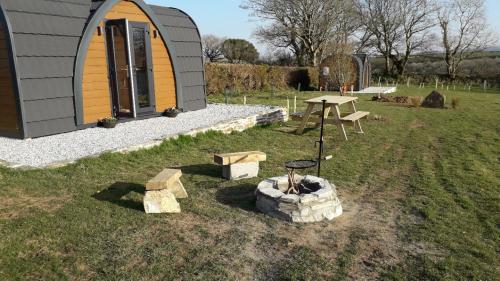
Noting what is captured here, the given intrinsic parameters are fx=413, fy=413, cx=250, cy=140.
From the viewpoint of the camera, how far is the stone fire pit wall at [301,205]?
493cm

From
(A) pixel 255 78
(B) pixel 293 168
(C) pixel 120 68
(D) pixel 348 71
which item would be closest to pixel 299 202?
(B) pixel 293 168

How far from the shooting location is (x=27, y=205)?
5.21m

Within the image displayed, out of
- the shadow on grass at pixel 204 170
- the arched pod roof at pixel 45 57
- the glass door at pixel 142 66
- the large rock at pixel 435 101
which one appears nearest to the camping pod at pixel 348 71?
the large rock at pixel 435 101

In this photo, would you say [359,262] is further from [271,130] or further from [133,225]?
[271,130]

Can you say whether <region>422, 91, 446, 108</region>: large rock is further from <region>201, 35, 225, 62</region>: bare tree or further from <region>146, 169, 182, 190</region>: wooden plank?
<region>201, 35, 225, 62</region>: bare tree

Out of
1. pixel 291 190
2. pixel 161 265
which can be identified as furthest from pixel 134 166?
pixel 161 265

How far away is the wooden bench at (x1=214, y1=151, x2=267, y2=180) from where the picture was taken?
6.45 m

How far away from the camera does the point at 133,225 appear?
4789 mm

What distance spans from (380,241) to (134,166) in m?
4.40

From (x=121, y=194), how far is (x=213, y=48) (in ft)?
119

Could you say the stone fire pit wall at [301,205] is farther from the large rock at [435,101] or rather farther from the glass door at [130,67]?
the large rock at [435,101]

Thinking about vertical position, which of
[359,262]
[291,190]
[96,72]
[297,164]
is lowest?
[359,262]

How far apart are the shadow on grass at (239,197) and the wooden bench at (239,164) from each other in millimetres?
342

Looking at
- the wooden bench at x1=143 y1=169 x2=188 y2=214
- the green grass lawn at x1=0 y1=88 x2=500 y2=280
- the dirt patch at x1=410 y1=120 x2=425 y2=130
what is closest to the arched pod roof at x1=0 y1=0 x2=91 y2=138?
the green grass lawn at x1=0 y1=88 x2=500 y2=280
